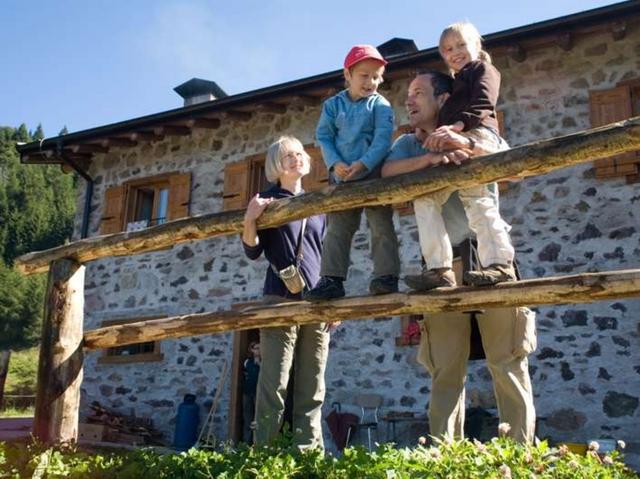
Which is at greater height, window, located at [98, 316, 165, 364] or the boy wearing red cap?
the boy wearing red cap

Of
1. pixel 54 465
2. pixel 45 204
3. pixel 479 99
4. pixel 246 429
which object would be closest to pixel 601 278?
pixel 479 99

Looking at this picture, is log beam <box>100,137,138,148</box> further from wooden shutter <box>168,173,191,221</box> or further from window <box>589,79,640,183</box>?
window <box>589,79,640,183</box>

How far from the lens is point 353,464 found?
2729 mm

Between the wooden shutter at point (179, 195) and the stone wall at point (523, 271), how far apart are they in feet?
0.46

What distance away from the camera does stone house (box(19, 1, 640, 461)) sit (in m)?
7.88

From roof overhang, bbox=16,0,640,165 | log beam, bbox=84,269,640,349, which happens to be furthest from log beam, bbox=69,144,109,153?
log beam, bbox=84,269,640,349

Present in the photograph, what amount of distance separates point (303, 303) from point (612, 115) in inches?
239

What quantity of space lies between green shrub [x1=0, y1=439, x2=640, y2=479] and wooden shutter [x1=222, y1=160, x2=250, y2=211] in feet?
25.0

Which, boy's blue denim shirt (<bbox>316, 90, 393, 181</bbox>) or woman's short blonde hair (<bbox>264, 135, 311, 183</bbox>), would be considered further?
woman's short blonde hair (<bbox>264, 135, 311, 183</bbox>)

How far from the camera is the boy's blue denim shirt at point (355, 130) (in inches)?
151

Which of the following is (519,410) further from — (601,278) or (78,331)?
(78,331)

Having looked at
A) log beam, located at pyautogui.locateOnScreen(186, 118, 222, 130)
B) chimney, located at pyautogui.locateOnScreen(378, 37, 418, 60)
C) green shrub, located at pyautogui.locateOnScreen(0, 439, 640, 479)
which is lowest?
green shrub, located at pyautogui.locateOnScreen(0, 439, 640, 479)

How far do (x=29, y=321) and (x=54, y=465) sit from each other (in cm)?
3214

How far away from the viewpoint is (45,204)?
40906mm
